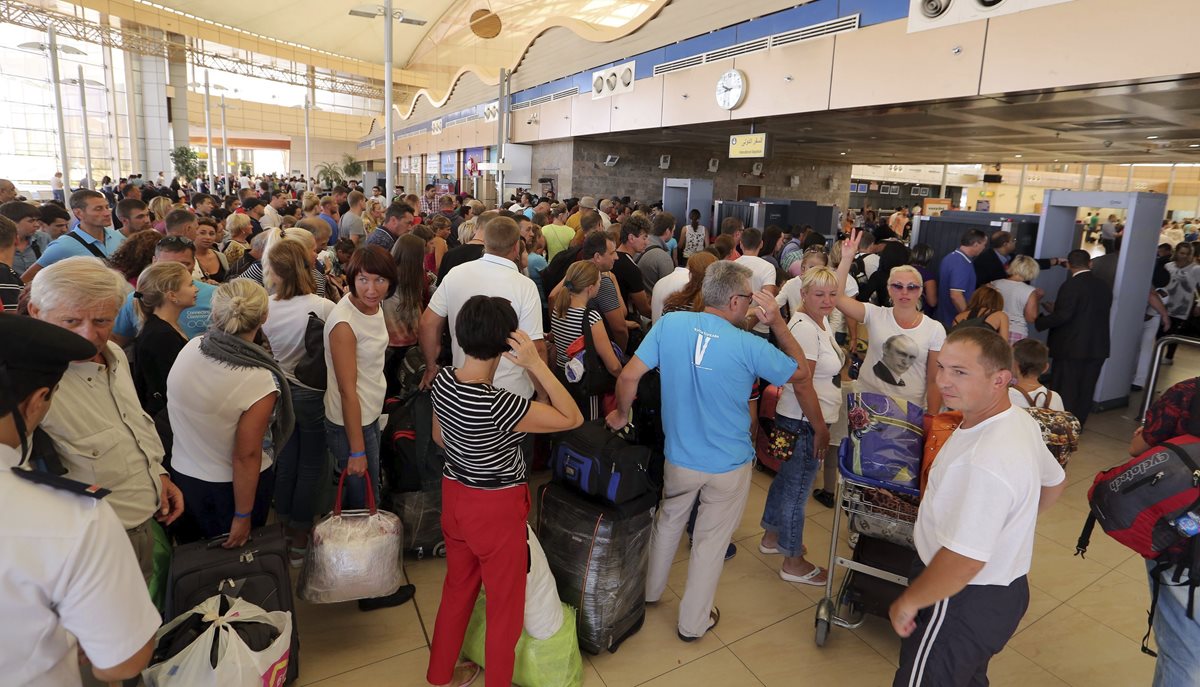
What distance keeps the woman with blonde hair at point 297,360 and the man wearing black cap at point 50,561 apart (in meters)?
1.72

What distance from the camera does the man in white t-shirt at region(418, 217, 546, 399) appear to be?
127 inches

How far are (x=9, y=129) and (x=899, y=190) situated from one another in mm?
35383

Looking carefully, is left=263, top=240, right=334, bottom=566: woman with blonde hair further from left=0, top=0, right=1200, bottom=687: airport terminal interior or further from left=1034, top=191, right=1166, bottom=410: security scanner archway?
left=1034, top=191, right=1166, bottom=410: security scanner archway

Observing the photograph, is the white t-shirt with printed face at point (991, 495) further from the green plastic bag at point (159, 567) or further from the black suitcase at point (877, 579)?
the green plastic bag at point (159, 567)

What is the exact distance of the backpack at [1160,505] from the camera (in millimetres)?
1879

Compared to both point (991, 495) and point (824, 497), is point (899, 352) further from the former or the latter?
point (991, 495)

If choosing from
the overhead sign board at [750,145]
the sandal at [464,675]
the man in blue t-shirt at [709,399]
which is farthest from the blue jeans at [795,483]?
the overhead sign board at [750,145]

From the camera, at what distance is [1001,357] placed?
6.07ft

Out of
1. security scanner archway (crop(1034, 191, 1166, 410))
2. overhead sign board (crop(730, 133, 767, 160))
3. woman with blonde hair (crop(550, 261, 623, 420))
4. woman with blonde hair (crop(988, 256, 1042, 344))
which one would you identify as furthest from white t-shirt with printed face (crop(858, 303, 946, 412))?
overhead sign board (crop(730, 133, 767, 160))

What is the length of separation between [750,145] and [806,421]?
26.6 feet

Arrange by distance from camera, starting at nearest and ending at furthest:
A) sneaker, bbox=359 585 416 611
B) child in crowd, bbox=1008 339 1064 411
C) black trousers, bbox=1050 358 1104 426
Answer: sneaker, bbox=359 585 416 611
child in crowd, bbox=1008 339 1064 411
black trousers, bbox=1050 358 1104 426

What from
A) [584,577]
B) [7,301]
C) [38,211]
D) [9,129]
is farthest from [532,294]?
[9,129]

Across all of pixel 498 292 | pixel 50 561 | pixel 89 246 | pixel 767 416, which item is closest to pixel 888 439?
pixel 767 416

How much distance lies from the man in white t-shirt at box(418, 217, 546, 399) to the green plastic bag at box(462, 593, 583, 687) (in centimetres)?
112
